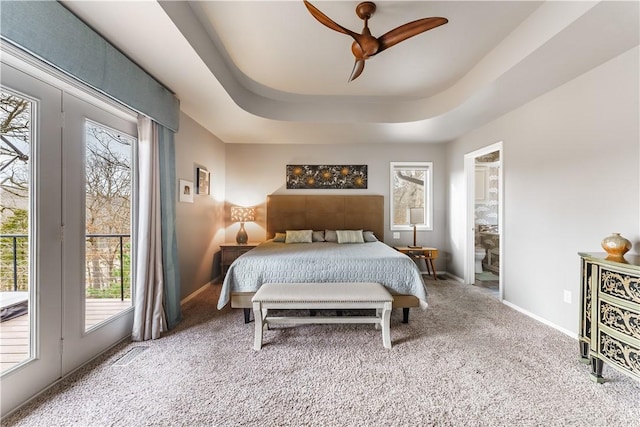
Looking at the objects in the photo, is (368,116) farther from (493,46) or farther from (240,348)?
(240,348)

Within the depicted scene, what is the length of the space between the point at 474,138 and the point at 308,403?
405 centimetres

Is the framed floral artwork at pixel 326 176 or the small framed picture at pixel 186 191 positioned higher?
the framed floral artwork at pixel 326 176

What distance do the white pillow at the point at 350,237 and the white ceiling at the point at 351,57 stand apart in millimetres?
1618

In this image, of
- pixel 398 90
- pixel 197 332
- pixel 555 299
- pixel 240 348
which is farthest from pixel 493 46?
pixel 197 332

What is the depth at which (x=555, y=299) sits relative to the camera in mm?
2557

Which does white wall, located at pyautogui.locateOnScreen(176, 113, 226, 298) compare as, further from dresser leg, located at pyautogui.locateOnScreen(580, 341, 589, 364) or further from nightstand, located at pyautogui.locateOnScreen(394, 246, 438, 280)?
dresser leg, located at pyautogui.locateOnScreen(580, 341, 589, 364)

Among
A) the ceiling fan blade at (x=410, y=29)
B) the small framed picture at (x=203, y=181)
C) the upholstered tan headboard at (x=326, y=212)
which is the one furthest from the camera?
the upholstered tan headboard at (x=326, y=212)

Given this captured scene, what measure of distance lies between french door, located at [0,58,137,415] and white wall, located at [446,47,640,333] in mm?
4125

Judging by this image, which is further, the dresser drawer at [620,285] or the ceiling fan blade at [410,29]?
the ceiling fan blade at [410,29]

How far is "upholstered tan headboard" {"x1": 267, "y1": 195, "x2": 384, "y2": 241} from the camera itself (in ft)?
15.1

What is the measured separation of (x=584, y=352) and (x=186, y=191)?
420 centimetres

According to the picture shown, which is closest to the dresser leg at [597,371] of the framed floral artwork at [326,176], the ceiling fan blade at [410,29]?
the ceiling fan blade at [410,29]

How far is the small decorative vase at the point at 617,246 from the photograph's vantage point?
1755 mm

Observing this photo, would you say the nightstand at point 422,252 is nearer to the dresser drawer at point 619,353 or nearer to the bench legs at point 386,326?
the bench legs at point 386,326
